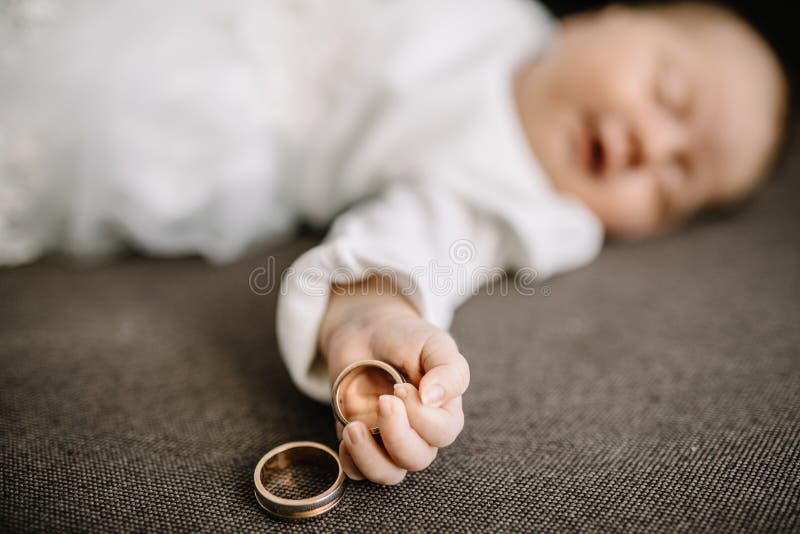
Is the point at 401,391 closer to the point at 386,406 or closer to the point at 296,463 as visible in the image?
the point at 386,406

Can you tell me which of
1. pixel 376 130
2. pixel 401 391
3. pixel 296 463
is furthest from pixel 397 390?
pixel 376 130

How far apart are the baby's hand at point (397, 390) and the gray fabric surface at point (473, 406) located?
0.04 m

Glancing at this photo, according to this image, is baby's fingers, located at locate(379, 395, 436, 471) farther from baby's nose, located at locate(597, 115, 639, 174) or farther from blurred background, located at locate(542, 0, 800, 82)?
blurred background, located at locate(542, 0, 800, 82)

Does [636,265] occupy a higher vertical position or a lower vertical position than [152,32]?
lower

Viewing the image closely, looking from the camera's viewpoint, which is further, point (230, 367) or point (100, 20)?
point (100, 20)

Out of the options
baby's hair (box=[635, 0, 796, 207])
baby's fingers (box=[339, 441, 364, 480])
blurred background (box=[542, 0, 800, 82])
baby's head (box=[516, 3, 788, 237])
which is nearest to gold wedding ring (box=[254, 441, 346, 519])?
baby's fingers (box=[339, 441, 364, 480])

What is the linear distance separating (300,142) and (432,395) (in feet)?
1.94

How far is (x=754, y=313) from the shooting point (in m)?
0.68

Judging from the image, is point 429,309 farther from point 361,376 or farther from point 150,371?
point 150,371

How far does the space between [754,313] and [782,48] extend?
0.65m

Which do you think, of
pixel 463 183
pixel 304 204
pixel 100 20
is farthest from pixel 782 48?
pixel 100 20

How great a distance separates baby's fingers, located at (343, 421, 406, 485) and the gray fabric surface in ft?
0.09

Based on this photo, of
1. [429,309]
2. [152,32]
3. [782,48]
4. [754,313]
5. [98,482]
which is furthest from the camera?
[782,48]

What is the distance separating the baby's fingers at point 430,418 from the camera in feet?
1.21
